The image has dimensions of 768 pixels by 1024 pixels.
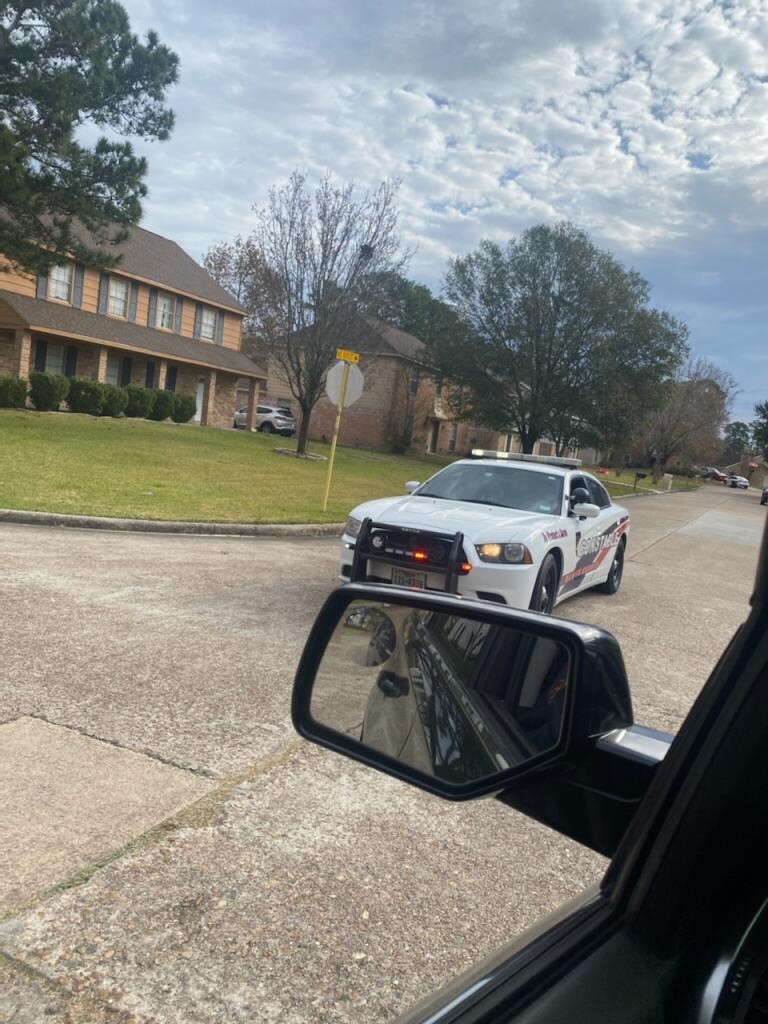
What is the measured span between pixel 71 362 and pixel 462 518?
95.9ft

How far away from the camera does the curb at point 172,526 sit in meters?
11.2

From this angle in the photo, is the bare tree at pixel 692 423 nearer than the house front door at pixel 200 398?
No

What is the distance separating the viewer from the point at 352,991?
2629 millimetres

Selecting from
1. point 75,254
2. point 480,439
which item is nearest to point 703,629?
point 75,254

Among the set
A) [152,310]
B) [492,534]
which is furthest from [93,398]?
[492,534]

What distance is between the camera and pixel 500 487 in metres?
8.68

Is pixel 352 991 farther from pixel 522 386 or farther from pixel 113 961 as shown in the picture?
pixel 522 386

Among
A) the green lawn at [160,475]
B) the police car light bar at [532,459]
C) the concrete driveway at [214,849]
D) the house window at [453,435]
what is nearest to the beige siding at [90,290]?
the green lawn at [160,475]

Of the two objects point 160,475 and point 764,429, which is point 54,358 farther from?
point 764,429

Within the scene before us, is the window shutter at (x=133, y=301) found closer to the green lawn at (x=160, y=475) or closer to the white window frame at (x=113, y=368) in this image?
the white window frame at (x=113, y=368)

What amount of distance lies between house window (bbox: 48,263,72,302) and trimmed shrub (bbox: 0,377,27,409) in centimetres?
605

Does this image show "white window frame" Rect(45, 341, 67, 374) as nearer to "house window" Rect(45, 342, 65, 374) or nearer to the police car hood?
"house window" Rect(45, 342, 65, 374)

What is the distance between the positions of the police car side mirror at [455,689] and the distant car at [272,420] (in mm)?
43112

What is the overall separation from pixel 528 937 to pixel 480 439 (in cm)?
5612
